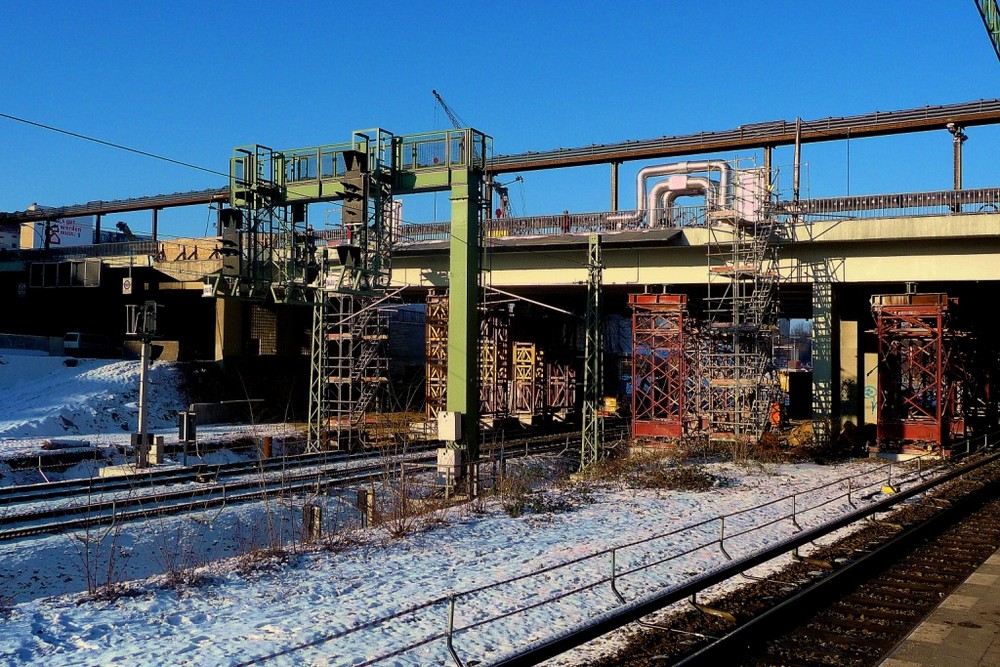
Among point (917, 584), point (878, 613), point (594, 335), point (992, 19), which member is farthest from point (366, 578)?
point (992, 19)

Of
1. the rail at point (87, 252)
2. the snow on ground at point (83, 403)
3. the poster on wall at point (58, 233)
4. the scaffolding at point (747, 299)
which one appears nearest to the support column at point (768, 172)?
the scaffolding at point (747, 299)

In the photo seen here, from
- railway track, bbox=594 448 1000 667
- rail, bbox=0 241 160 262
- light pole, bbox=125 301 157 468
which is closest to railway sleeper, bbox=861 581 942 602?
railway track, bbox=594 448 1000 667

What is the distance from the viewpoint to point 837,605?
424 inches

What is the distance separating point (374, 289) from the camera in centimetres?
2159

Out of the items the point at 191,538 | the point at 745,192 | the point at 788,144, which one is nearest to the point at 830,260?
the point at 745,192

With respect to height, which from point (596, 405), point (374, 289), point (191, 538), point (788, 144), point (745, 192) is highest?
→ point (788, 144)

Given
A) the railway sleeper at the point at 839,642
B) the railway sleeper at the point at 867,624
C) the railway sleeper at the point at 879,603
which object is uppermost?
the railway sleeper at the point at 839,642

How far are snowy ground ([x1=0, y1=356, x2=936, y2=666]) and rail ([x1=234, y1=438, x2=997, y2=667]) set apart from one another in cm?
4

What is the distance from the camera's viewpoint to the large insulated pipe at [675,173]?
111 ft

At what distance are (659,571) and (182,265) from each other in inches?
1491

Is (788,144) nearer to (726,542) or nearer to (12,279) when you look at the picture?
(726,542)

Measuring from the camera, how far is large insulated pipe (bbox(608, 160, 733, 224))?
34.0 meters

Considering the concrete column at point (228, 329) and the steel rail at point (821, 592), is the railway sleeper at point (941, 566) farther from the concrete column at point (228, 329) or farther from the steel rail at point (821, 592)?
the concrete column at point (228, 329)

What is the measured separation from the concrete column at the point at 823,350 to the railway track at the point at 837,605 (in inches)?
603
